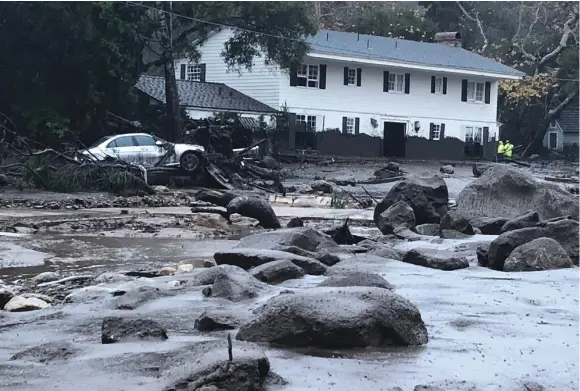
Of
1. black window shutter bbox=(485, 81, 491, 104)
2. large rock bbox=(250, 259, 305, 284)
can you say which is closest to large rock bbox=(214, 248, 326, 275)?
large rock bbox=(250, 259, 305, 284)

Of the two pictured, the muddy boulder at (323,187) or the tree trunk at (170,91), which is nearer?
the muddy boulder at (323,187)

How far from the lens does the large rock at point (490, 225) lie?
16.1m

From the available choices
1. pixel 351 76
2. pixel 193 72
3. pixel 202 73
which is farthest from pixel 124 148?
pixel 351 76

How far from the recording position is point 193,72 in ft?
154

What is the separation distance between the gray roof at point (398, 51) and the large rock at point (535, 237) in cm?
3038

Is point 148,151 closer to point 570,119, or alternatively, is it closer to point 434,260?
point 434,260

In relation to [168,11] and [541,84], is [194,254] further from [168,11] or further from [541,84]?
[541,84]

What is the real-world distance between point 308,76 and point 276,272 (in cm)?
3469

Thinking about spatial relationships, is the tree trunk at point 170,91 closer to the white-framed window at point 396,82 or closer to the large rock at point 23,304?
the white-framed window at point 396,82

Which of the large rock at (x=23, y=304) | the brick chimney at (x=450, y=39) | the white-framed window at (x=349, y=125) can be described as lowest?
the large rock at (x=23, y=304)

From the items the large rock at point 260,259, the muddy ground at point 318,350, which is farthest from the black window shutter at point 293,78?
the large rock at point 260,259

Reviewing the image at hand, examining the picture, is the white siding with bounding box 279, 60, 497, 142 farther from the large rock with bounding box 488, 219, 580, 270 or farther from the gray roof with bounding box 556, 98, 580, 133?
the large rock with bounding box 488, 219, 580, 270

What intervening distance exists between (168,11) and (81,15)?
5.85 meters

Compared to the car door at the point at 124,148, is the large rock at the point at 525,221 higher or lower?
lower
